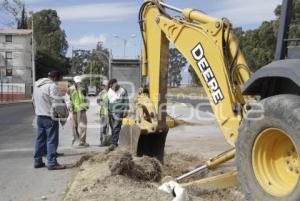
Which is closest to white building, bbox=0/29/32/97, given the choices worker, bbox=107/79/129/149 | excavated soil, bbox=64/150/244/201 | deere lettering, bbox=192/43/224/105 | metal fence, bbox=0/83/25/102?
metal fence, bbox=0/83/25/102

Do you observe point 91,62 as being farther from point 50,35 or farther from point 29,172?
point 29,172

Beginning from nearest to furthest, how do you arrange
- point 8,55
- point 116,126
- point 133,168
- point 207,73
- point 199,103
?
1. point 207,73
2. point 133,168
3. point 116,126
4. point 199,103
5. point 8,55

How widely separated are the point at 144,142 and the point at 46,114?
2352 mm

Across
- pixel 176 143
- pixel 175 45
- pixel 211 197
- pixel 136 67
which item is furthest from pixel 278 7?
pixel 136 67

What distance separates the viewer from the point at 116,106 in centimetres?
1439

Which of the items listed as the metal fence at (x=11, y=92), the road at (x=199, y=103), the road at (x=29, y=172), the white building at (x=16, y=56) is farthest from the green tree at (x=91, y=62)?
the road at (x=29, y=172)

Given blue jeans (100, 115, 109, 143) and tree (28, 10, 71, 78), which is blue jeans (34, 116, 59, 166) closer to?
blue jeans (100, 115, 109, 143)

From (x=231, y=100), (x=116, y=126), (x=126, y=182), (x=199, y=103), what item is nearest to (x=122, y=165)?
(x=126, y=182)

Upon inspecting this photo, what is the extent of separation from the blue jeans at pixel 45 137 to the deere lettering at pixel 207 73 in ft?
13.7

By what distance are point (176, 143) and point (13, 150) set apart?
4214mm

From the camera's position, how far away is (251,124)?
5754 mm

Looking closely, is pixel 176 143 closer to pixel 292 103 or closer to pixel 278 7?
pixel 278 7

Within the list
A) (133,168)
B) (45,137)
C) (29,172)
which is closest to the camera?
(133,168)

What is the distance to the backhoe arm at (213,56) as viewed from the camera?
6910 mm
